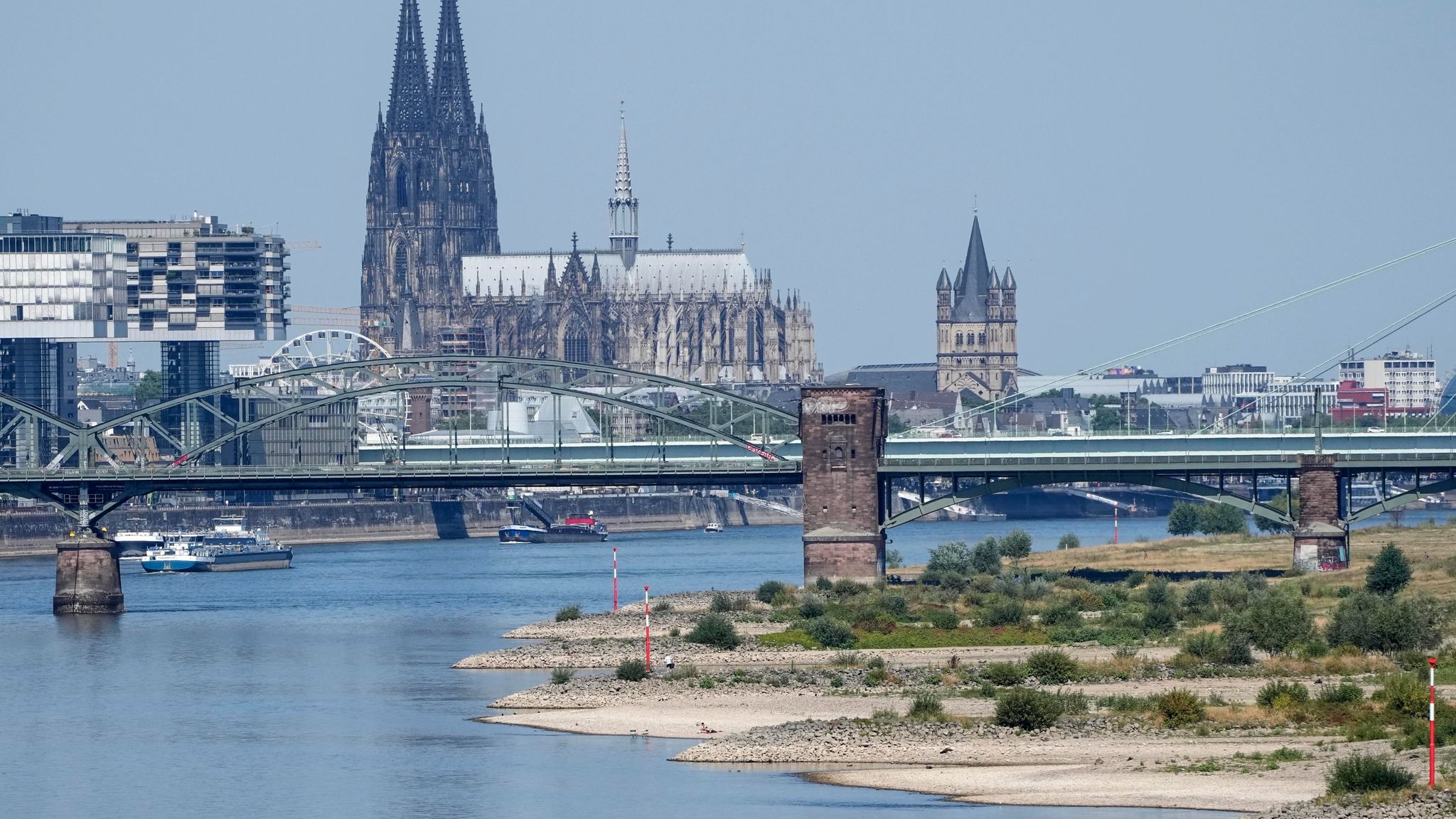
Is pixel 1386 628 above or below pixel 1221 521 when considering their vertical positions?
below

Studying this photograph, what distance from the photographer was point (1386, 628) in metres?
57.9

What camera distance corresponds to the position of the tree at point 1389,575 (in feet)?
241

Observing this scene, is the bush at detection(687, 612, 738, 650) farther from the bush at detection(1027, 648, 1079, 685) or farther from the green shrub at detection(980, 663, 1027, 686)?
the bush at detection(1027, 648, 1079, 685)

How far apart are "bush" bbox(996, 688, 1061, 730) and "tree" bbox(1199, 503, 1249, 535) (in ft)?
251

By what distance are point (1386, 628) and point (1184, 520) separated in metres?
78.7

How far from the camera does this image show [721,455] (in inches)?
4749

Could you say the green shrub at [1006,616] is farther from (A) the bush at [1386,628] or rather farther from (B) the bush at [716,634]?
(A) the bush at [1386,628]

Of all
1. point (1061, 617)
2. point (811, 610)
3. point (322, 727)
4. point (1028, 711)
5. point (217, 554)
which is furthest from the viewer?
point (217, 554)

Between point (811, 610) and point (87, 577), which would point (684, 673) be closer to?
point (811, 610)

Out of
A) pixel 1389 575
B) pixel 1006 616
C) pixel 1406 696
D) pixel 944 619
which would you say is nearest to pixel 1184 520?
pixel 1389 575

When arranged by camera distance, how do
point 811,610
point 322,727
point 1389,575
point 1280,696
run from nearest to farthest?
point 1280,696
point 322,727
point 811,610
point 1389,575

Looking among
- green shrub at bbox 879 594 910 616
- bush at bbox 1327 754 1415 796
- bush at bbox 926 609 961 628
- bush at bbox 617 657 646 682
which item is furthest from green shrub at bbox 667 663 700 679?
bush at bbox 1327 754 1415 796

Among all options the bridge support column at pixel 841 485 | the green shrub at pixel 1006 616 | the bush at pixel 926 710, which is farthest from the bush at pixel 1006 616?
the bush at pixel 926 710

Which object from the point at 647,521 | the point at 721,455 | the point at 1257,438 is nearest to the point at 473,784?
the point at 1257,438
